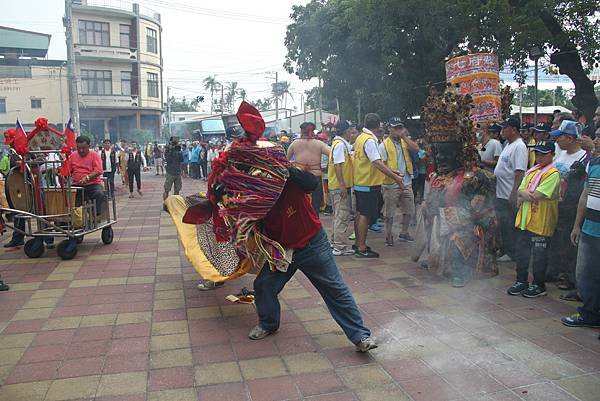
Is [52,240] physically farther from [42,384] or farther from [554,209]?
[554,209]

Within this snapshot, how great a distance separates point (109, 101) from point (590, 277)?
141 feet

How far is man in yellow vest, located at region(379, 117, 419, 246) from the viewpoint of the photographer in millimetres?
7652

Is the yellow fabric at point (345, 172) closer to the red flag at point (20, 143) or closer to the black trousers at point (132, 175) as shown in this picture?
the red flag at point (20, 143)

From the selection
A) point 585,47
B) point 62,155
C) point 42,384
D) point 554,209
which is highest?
point 585,47

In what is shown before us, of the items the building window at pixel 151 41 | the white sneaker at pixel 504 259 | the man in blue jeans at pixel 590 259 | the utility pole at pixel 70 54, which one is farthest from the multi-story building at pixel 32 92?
the man in blue jeans at pixel 590 259

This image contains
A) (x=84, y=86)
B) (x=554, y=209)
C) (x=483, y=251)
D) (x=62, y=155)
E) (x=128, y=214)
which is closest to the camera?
(x=554, y=209)

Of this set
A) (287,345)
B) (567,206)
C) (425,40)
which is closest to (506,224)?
(567,206)

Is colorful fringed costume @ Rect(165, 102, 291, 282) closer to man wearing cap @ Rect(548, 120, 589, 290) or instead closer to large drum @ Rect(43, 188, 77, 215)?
man wearing cap @ Rect(548, 120, 589, 290)

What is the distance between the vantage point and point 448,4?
11.4 metres

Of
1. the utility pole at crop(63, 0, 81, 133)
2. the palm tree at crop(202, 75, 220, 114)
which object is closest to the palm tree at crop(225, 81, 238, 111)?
the palm tree at crop(202, 75, 220, 114)

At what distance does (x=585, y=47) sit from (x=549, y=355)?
10286 millimetres

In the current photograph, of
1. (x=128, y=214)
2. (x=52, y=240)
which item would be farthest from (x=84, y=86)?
(x=52, y=240)

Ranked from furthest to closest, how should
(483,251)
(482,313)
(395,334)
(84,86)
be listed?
(84,86) < (483,251) < (482,313) < (395,334)

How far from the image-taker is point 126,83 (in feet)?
142
